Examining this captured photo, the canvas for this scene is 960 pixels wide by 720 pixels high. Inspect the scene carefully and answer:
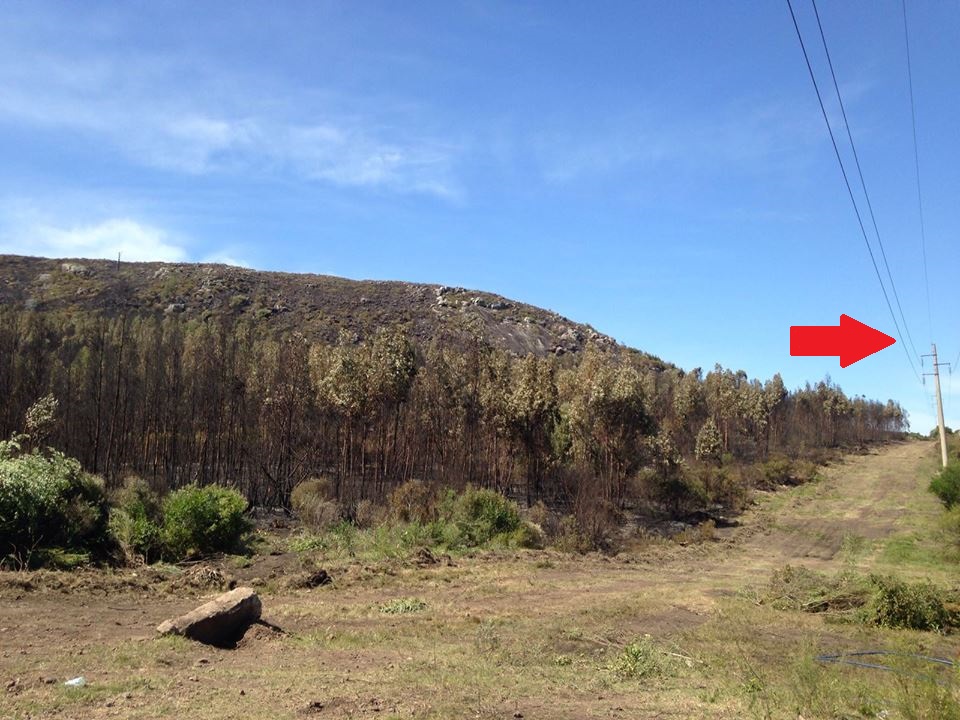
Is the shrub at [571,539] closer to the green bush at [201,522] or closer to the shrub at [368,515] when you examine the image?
the shrub at [368,515]

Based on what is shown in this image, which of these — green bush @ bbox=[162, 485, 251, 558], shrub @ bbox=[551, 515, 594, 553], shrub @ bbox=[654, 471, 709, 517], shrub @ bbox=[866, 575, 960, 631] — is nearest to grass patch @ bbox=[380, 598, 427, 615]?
green bush @ bbox=[162, 485, 251, 558]

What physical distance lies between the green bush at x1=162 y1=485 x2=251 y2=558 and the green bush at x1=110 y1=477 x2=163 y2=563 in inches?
10.2

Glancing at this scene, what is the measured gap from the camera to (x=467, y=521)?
25000 mm

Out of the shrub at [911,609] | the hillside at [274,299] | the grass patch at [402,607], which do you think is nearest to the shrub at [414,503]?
the grass patch at [402,607]

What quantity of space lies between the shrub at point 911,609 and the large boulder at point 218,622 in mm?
12173

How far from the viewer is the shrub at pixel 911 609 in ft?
43.1

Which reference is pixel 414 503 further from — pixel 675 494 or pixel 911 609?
pixel 911 609

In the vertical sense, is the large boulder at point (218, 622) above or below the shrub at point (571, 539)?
above

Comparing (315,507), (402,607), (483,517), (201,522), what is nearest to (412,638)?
(402,607)

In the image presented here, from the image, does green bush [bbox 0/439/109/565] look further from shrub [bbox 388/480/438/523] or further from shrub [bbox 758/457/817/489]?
shrub [bbox 758/457/817/489]

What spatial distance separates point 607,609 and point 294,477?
81.4 ft

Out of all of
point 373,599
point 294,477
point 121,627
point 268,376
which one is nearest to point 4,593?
point 121,627

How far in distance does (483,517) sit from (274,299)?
73.8m

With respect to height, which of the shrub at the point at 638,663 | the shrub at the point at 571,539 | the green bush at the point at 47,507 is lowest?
the shrub at the point at 571,539
